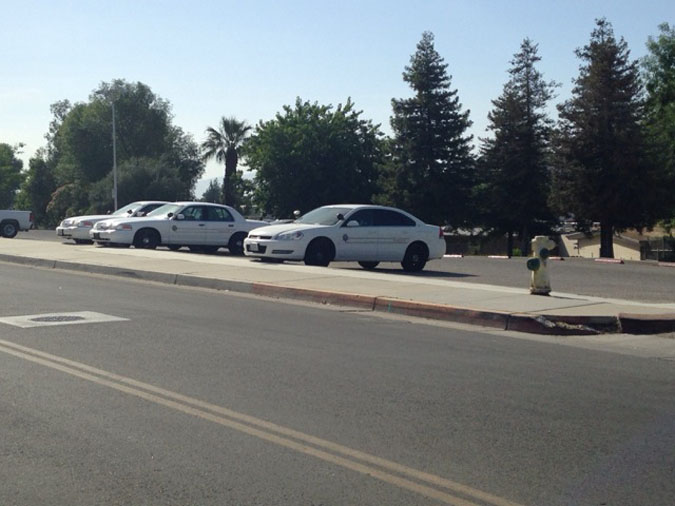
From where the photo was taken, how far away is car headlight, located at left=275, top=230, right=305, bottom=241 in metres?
20.9

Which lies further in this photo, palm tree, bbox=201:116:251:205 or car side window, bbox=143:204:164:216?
palm tree, bbox=201:116:251:205

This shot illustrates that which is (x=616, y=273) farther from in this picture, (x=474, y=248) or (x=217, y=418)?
(x=474, y=248)

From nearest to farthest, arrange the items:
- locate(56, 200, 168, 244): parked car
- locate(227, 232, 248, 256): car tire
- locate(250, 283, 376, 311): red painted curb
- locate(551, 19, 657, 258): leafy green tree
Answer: locate(250, 283, 376, 311): red painted curb, locate(227, 232, 248, 256): car tire, locate(56, 200, 168, 244): parked car, locate(551, 19, 657, 258): leafy green tree

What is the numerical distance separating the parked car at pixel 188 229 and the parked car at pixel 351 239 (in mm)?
5209

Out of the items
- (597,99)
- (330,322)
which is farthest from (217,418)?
(597,99)

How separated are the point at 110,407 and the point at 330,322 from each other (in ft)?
18.7

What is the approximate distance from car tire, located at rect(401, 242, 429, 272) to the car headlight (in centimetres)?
268

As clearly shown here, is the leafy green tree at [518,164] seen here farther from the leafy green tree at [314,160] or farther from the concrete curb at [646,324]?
the concrete curb at [646,324]

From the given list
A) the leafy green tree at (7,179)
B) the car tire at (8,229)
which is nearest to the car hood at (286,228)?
the car tire at (8,229)

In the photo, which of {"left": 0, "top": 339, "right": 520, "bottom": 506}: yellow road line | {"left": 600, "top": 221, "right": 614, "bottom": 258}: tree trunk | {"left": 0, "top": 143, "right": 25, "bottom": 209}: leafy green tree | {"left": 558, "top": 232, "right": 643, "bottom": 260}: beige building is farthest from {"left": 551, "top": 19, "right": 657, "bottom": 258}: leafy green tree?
{"left": 0, "top": 143, "right": 25, "bottom": 209}: leafy green tree

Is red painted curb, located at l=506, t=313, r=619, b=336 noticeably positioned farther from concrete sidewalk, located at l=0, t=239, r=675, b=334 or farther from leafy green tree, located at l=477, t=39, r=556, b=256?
leafy green tree, located at l=477, t=39, r=556, b=256

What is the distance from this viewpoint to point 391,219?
72.1ft

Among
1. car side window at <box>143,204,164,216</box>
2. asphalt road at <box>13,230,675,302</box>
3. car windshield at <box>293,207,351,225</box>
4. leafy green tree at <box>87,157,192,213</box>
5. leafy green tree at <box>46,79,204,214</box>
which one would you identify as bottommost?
asphalt road at <box>13,230,675,302</box>

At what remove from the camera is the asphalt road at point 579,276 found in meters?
17.2
